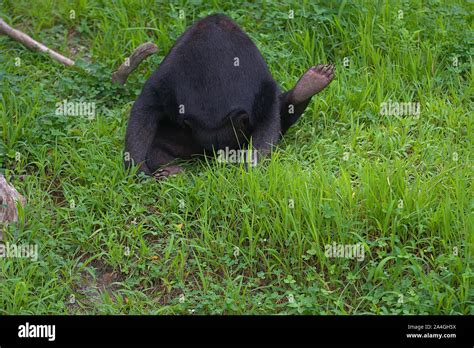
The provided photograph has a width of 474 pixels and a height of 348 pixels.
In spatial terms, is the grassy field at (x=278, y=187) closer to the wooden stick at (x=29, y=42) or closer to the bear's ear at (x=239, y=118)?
the wooden stick at (x=29, y=42)

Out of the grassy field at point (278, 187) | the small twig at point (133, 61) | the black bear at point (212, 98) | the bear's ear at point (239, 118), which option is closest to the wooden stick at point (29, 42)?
the grassy field at point (278, 187)

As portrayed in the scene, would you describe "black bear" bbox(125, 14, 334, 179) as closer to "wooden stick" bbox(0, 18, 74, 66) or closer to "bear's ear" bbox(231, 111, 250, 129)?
"bear's ear" bbox(231, 111, 250, 129)

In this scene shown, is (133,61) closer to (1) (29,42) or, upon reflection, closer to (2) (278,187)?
(1) (29,42)

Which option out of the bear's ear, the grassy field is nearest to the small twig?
the grassy field

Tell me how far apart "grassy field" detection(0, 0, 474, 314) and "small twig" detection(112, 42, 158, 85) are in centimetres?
10

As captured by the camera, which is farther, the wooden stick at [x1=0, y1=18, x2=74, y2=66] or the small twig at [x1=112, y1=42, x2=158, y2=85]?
the wooden stick at [x1=0, y1=18, x2=74, y2=66]

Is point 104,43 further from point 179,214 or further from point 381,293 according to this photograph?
point 381,293

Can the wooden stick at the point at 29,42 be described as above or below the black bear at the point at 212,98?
above

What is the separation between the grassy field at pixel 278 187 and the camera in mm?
5512

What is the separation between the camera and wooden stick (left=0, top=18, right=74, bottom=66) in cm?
787

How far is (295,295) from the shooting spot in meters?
5.45

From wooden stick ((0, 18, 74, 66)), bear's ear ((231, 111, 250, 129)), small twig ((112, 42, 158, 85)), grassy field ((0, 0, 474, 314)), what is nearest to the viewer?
grassy field ((0, 0, 474, 314))

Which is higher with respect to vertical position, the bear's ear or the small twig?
the small twig

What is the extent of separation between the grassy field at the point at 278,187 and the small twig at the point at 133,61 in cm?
10
